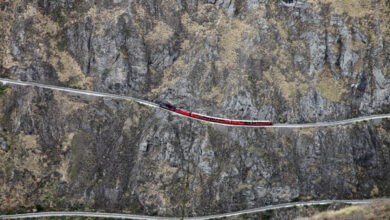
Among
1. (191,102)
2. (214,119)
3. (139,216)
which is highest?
(191,102)

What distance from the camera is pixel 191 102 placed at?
71438 mm

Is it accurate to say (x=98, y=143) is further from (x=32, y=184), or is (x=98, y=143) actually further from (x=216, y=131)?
(x=216, y=131)

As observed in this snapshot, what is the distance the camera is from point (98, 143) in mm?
68750

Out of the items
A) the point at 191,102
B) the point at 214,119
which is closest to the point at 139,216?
the point at 214,119

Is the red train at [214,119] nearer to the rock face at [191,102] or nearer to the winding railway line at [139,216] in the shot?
the rock face at [191,102]

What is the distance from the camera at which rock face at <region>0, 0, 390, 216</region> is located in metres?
67.0

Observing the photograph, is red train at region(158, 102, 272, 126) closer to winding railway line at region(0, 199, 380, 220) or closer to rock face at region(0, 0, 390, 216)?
rock face at region(0, 0, 390, 216)

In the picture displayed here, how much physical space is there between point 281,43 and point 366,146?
2483cm

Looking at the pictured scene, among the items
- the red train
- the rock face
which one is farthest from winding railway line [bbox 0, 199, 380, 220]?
the red train

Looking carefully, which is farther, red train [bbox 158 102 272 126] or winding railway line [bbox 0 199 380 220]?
red train [bbox 158 102 272 126]

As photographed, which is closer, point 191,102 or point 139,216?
point 139,216

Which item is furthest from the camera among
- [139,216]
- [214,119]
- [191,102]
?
[191,102]

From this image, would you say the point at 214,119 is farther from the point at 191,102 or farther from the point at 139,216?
the point at 139,216

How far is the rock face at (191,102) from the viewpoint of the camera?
67000mm
